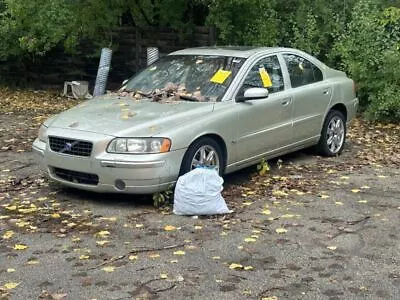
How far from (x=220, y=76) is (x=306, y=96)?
1.36 meters

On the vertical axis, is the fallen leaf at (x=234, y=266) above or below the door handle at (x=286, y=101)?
below

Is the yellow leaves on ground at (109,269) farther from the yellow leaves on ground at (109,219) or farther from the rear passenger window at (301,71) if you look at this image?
the rear passenger window at (301,71)

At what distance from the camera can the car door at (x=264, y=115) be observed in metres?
6.93

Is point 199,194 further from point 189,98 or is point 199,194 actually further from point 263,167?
point 263,167

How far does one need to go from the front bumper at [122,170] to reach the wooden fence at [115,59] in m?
8.41

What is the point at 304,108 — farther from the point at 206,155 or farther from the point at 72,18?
the point at 72,18

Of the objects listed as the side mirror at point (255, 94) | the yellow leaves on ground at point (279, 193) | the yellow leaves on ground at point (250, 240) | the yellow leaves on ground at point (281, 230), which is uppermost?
the side mirror at point (255, 94)

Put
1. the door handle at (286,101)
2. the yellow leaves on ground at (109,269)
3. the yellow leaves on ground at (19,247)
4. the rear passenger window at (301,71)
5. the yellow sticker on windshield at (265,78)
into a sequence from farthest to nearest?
the rear passenger window at (301,71) → the door handle at (286,101) → the yellow sticker on windshield at (265,78) → the yellow leaves on ground at (19,247) → the yellow leaves on ground at (109,269)

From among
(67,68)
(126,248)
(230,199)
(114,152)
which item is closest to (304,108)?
(230,199)

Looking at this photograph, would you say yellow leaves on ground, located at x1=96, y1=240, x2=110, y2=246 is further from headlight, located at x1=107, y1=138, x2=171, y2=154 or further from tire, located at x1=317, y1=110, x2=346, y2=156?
tire, located at x1=317, y1=110, x2=346, y2=156

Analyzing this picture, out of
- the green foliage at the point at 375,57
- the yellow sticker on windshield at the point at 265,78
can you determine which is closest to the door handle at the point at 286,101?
the yellow sticker on windshield at the point at 265,78

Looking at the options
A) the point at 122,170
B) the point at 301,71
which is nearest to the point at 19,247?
the point at 122,170

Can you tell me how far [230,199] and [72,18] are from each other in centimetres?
913

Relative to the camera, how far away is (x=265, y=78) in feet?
24.3
